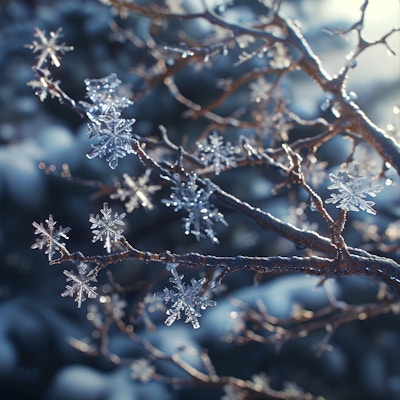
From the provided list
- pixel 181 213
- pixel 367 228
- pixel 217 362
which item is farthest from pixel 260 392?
pixel 181 213

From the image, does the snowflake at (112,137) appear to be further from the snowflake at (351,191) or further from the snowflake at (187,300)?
the snowflake at (351,191)

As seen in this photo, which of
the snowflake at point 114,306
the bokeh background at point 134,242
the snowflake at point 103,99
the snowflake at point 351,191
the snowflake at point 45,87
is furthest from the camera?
the bokeh background at point 134,242

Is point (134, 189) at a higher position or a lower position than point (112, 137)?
higher

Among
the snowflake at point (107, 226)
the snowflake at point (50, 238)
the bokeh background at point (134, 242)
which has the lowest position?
the snowflake at point (50, 238)

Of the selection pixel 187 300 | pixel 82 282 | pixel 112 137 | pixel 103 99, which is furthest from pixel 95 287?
pixel 103 99

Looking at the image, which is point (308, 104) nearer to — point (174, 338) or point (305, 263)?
point (174, 338)

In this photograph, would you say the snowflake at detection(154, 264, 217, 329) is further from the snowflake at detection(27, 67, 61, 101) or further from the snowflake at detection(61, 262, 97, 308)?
the snowflake at detection(27, 67, 61, 101)

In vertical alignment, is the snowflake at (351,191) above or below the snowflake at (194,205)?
above

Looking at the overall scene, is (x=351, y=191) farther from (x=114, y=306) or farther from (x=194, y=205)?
(x=114, y=306)

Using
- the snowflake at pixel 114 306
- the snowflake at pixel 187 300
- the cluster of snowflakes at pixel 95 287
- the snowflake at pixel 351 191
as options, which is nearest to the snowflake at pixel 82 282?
the cluster of snowflakes at pixel 95 287
